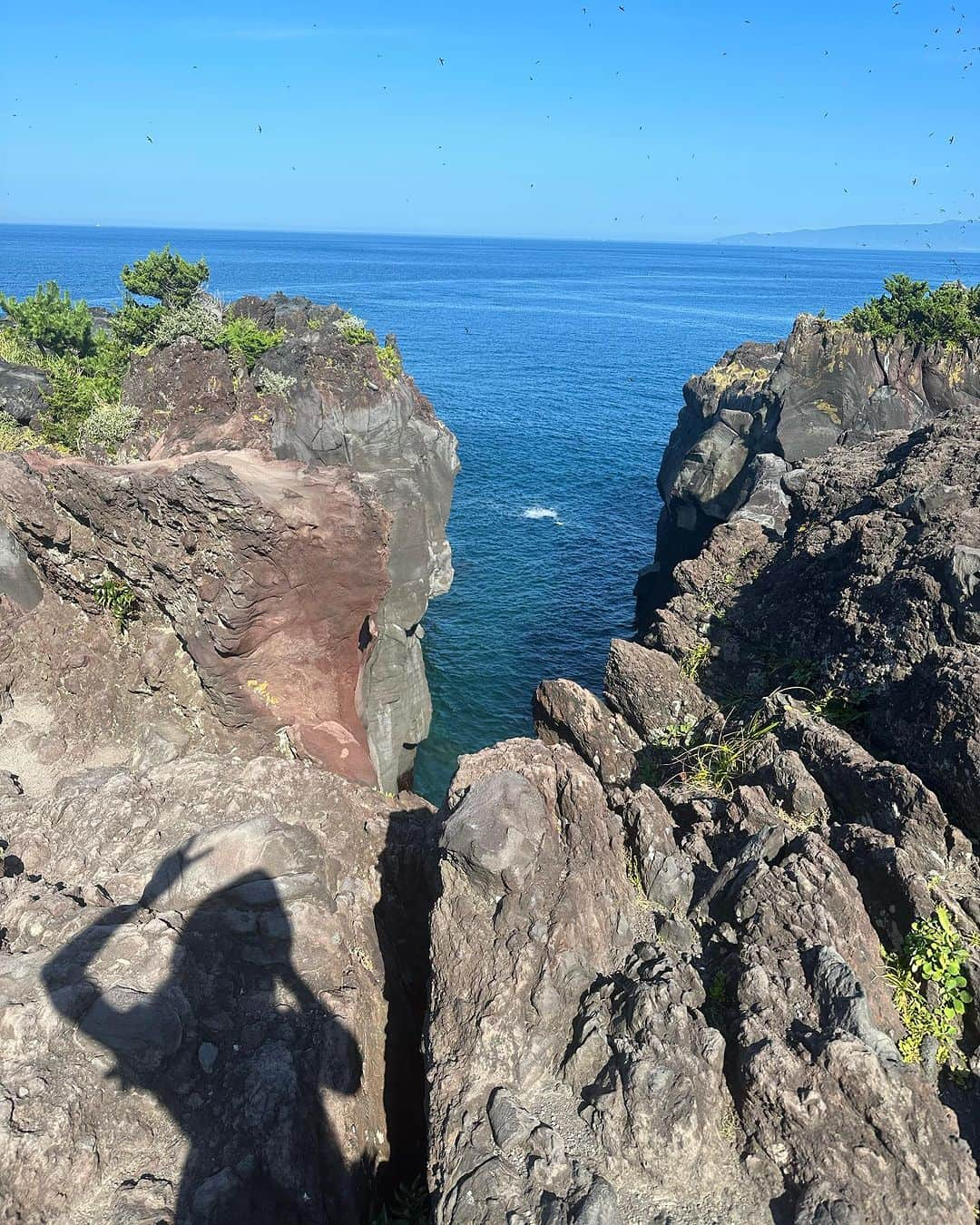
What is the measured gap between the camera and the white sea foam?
207 feet

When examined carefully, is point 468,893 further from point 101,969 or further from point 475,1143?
point 101,969

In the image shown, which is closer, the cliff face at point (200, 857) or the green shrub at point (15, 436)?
the cliff face at point (200, 857)

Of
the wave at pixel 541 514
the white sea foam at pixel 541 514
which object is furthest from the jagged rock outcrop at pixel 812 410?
the white sea foam at pixel 541 514

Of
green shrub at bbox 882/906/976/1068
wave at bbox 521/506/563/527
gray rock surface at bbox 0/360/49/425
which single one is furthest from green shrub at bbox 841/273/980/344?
gray rock surface at bbox 0/360/49/425

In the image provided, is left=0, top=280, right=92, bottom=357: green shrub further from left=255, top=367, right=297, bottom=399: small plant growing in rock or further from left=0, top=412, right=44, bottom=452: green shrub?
left=255, top=367, right=297, bottom=399: small plant growing in rock

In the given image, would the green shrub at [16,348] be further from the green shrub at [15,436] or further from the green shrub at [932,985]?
the green shrub at [932,985]

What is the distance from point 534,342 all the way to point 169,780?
135289 millimetres

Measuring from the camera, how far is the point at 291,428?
106ft

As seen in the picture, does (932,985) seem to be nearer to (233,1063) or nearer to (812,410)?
(233,1063)

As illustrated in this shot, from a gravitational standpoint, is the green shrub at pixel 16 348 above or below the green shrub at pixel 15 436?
above

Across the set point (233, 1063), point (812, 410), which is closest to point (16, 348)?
point (233, 1063)

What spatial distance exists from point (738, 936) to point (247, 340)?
33.8 meters

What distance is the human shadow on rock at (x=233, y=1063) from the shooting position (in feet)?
28.7

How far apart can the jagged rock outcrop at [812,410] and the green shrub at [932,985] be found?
99.1ft
